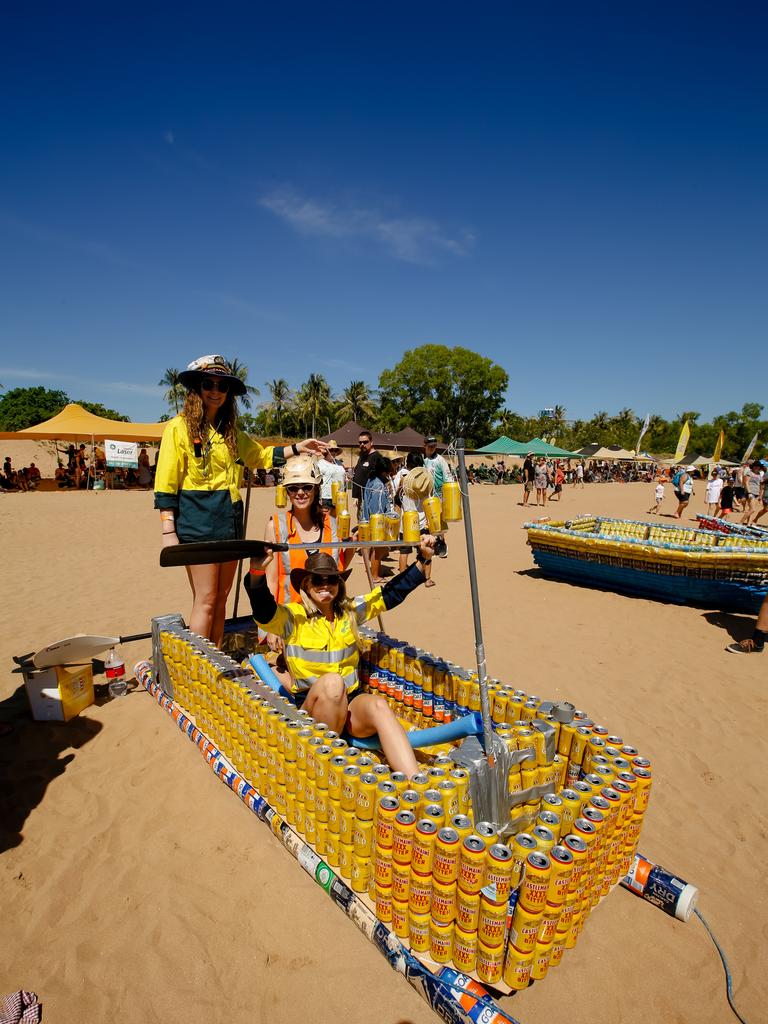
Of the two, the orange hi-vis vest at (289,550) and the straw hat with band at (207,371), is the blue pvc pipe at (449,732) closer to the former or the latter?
the orange hi-vis vest at (289,550)

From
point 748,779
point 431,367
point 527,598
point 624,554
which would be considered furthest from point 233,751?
point 431,367

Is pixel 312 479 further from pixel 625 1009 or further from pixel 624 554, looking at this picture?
pixel 624 554

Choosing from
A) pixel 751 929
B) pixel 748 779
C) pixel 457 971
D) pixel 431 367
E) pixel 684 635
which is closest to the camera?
pixel 457 971

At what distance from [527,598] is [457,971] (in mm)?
6715

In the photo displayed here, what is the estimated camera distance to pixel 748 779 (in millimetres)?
3812

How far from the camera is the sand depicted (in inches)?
87.7

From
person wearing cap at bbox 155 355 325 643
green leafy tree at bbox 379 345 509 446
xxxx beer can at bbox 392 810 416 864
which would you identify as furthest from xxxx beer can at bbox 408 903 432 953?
green leafy tree at bbox 379 345 509 446

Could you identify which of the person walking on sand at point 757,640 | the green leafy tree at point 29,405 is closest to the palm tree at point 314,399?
the green leafy tree at point 29,405

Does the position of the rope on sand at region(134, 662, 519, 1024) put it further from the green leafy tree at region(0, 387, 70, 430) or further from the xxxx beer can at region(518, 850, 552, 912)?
A: the green leafy tree at region(0, 387, 70, 430)

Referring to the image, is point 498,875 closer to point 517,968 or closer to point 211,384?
point 517,968

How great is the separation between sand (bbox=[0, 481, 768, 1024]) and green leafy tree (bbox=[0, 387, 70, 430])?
6363cm

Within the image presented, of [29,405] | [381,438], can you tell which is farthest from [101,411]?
[381,438]

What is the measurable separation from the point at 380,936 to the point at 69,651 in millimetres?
3506

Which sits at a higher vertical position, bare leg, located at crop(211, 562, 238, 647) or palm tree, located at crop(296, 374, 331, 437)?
palm tree, located at crop(296, 374, 331, 437)
